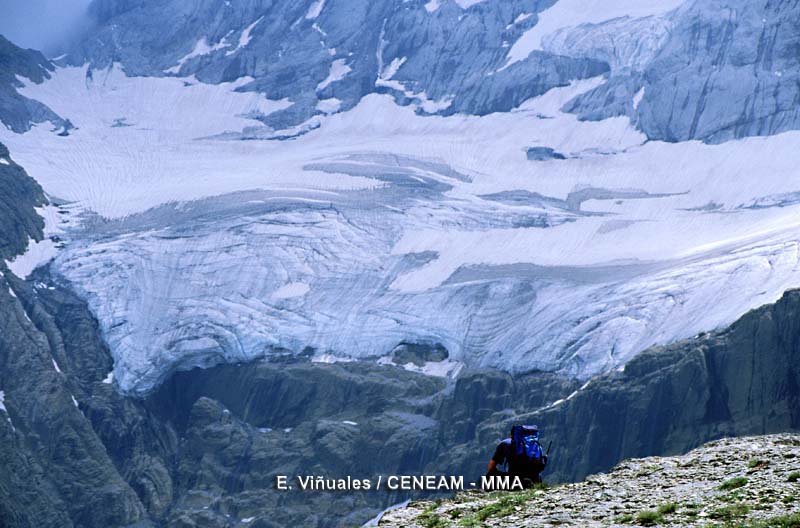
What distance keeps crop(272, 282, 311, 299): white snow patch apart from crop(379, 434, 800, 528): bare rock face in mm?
118221

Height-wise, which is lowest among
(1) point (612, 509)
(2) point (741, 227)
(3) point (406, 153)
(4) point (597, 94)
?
(1) point (612, 509)

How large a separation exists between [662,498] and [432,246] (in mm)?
130134

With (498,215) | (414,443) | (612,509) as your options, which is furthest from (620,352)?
(612,509)

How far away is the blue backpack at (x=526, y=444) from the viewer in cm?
3303

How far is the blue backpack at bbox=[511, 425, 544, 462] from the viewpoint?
108 ft

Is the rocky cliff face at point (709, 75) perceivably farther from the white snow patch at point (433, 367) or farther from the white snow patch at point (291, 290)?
the white snow patch at point (291, 290)

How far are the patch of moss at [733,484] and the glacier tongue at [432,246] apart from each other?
100099 mm

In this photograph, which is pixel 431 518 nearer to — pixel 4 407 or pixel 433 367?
pixel 433 367

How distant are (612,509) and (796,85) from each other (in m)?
161

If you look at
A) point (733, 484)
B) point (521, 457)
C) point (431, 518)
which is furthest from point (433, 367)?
point (733, 484)

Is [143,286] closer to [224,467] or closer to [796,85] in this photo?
[224,467]

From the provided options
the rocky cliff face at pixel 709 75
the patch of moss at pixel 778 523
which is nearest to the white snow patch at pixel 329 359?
the rocky cliff face at pixel 709 75

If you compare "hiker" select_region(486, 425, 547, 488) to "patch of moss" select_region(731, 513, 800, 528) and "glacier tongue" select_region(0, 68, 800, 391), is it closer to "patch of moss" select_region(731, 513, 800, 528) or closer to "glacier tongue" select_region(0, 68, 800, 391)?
"patch of moss" select_region(731, 513, 800, 528)

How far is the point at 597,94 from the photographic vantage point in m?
198
